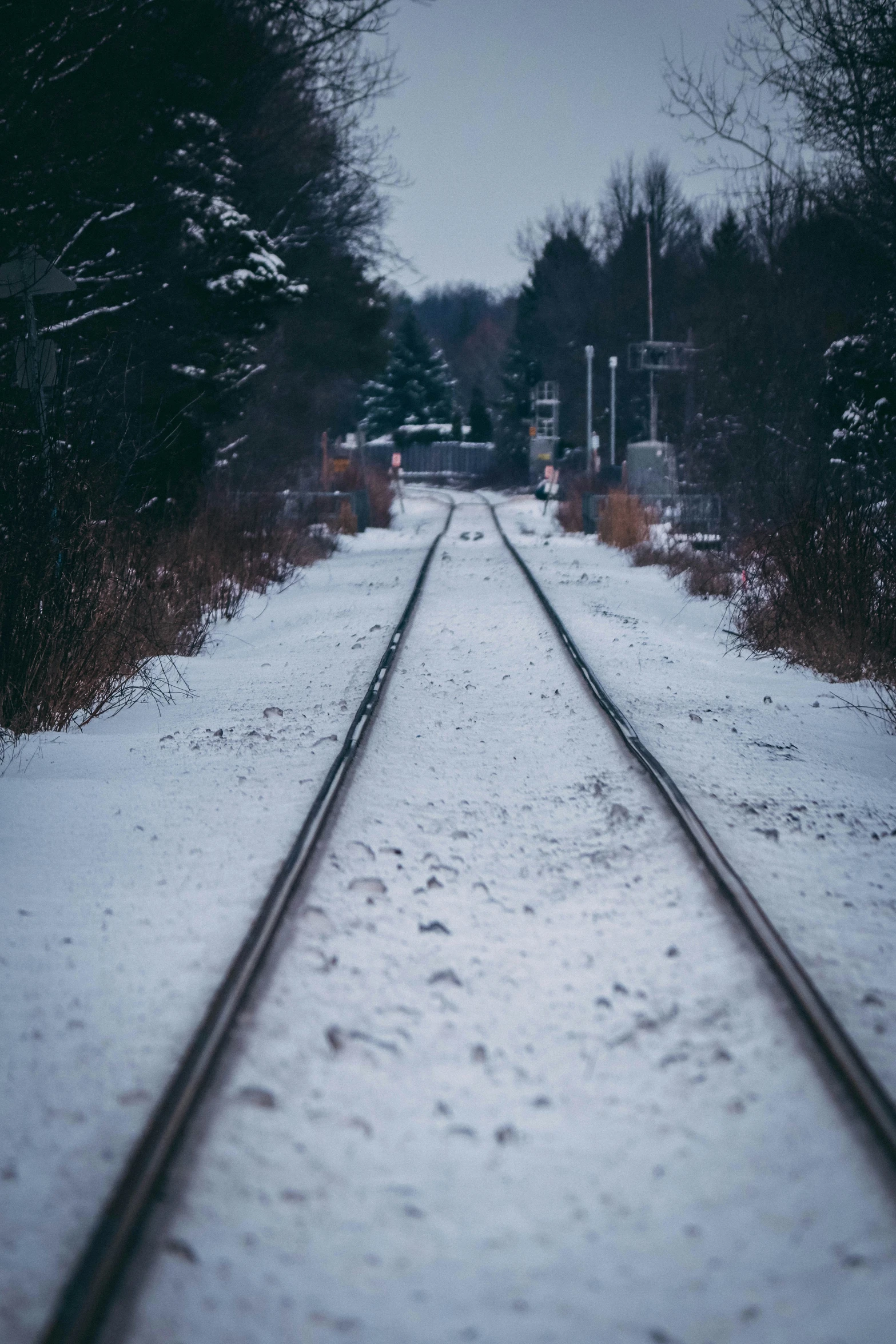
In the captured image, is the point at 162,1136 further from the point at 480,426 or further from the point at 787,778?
the point at 480,426

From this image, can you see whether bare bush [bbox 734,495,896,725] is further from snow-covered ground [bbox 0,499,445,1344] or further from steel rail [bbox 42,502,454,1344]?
steel rail [bbox 42,502,454,1344]

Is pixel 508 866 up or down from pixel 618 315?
down

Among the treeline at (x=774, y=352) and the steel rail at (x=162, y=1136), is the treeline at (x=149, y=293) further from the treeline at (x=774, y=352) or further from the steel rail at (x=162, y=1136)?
Answer: the treeline at (x=774, y=352)

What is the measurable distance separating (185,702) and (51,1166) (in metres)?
5.52

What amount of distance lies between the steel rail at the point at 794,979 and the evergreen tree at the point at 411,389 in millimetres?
74714

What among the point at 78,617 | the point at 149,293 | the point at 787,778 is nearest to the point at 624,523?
the point at 149,293

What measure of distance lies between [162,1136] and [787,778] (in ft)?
13.5

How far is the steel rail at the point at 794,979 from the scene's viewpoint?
2604 millimetres

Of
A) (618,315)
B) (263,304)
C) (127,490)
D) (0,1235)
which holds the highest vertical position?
(618,315)

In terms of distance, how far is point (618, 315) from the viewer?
64.2m

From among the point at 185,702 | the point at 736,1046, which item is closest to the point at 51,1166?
the point at 736,1046

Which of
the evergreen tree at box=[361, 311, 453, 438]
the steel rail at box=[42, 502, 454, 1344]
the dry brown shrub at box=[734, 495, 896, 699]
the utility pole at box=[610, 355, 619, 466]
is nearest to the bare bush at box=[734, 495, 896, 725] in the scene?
the dry brown shrub at box=[734, 495, 896, 699]

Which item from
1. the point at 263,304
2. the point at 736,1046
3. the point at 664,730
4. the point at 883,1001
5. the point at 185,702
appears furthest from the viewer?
the point at 263,304

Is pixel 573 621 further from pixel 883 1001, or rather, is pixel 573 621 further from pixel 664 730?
pixel 883 1001
